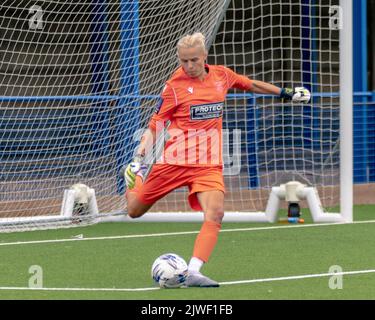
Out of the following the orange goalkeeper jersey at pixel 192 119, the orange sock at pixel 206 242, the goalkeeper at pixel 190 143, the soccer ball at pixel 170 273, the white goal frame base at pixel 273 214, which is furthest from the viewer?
the white goal frame base at pixel 273 214

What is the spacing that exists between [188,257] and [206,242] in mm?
1920

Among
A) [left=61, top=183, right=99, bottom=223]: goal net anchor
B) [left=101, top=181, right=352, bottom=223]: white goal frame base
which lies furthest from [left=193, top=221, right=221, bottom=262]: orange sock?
[left=61, top=183, right=99, bottom=223]: goal net anchor

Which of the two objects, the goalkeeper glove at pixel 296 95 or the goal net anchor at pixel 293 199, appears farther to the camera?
the goal net anchor at pixel 293 199

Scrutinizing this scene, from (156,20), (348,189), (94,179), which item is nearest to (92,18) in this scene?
(156,20)

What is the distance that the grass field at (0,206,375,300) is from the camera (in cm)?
903

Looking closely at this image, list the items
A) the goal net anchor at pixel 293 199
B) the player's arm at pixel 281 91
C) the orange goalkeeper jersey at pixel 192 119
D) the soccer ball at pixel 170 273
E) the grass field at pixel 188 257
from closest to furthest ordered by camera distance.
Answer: the grass field at pixel 188 257
the soccer ball at pixel 170 273
the orange goalkeeper jersey at pixel 192 119
the player's arm at pixel 281 91
the goal net anchor at pixel 293 199

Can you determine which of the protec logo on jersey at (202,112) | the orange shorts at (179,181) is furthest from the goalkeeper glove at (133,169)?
the protec logo on jersey at (202,112)

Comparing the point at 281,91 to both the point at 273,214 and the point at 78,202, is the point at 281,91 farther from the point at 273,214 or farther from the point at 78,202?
the point at 78,202

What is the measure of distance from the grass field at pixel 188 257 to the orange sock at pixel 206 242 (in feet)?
0.89

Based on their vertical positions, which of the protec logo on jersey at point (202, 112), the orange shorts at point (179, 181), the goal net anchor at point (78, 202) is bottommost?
the orange shorts at point (179, 181)

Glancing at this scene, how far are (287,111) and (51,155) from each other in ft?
12.8

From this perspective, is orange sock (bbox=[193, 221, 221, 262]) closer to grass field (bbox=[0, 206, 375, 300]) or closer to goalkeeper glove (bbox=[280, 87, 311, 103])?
grass field (bbox=[0, 206, 375, 300])

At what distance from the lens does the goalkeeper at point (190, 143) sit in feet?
31.4

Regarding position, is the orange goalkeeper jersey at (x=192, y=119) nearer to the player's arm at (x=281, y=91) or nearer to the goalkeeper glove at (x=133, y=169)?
the goalkeeper glove at (x=133, y=169)
